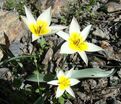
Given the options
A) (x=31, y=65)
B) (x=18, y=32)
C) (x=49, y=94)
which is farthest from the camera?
(x=18, y=32)

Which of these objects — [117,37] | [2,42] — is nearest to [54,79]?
[2,42]

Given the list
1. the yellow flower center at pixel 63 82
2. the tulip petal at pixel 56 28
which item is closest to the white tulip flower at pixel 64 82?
the yellow flower center at pixel 63 82

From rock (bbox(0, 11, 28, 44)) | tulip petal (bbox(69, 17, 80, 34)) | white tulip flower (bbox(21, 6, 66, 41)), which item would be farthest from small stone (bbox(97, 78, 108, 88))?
rock (bbox(0, 11, 28, 44))

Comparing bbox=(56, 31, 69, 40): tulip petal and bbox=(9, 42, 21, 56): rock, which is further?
bbox=(9, 42, 21, 56): rock

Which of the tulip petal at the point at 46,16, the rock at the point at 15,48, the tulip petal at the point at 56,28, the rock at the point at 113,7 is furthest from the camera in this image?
the rock at the point at 113,7

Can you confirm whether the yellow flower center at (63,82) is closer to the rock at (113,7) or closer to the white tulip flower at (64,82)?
the white tulip flower at (64,82)

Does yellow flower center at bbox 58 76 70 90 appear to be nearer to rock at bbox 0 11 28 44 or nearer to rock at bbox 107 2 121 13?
rock at bbox 0 11 28 44

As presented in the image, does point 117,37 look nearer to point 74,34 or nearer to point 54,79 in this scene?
point 74,34
